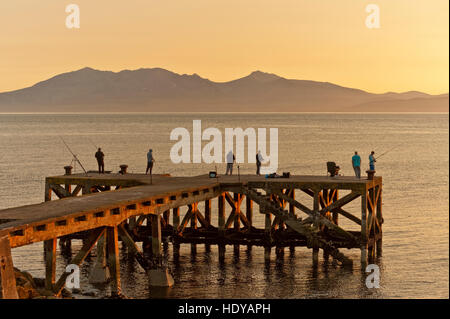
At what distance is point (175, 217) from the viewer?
38.5m

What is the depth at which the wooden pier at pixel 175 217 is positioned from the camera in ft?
85.5

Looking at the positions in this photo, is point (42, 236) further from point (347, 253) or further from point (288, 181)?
point (347, 253)

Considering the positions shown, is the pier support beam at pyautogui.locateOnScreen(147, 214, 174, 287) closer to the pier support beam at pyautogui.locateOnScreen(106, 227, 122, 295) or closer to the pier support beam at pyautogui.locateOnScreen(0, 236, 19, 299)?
the pier support beam at pyautogui.locateOnScreen(106, 227, 122, 295)

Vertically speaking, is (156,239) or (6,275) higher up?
(6,275)

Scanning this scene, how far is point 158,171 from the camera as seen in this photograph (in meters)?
87.6

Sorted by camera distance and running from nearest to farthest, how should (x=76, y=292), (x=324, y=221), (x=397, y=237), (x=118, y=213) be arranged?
(x=118, y=213) < (x=76, y=292) < (x=324, y=221) < (x=397, y=237)

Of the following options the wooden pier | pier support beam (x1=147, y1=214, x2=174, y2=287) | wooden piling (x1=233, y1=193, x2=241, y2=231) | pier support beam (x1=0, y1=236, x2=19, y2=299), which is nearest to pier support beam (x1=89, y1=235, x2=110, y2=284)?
the wooden pier

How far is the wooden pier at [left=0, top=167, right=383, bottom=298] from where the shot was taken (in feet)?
85.5

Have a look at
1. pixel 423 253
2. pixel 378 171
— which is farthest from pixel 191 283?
pixel 378 171

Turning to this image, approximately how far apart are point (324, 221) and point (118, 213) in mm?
11008

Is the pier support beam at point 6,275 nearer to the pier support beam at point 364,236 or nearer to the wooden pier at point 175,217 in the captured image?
the wooden pier at point 175,217

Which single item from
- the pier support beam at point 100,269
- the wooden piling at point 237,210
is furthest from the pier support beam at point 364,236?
the pier support beam at point 100,269

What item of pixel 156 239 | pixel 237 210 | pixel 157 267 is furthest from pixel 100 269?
pixel 237 210

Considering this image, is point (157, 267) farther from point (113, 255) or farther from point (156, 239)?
point (113, 255)
